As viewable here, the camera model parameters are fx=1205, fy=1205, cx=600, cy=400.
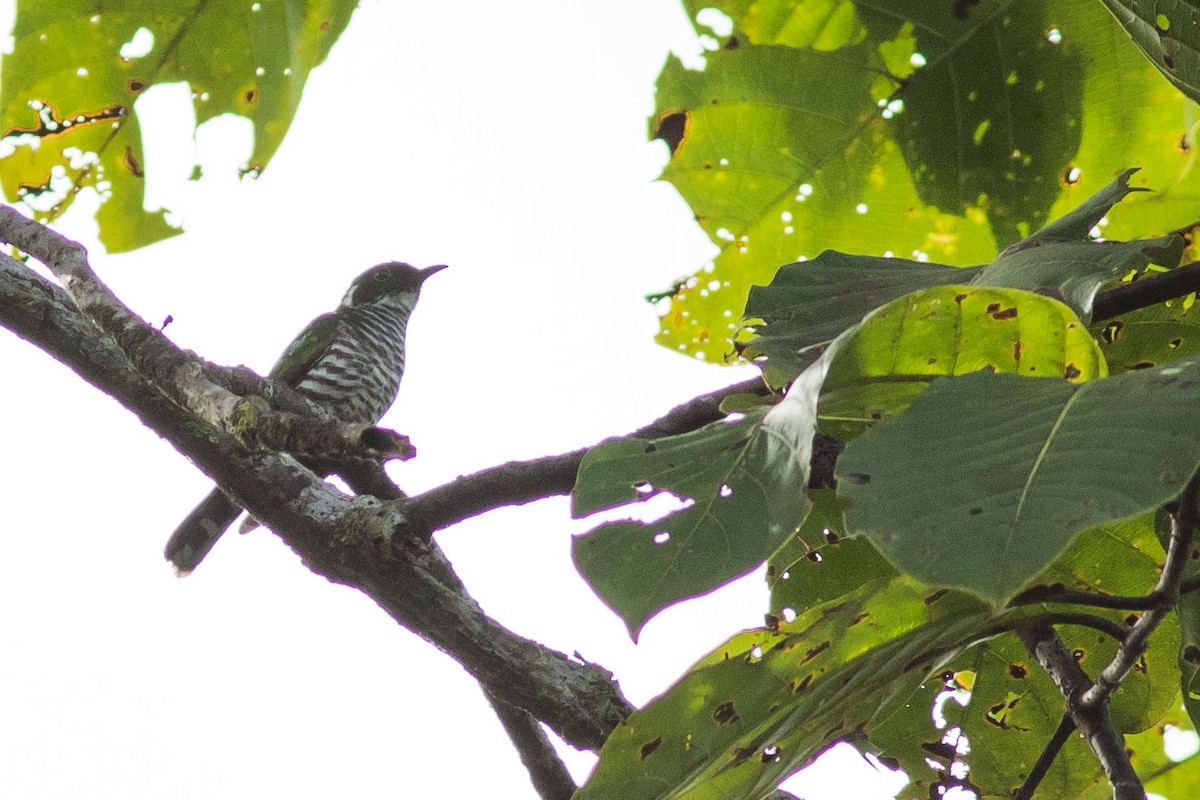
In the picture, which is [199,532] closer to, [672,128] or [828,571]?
[672,128]

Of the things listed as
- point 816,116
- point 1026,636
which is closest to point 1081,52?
point 816,116

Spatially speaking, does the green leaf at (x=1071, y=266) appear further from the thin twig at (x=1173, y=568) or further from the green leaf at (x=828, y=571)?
the green leaf at (x=828, y=571)

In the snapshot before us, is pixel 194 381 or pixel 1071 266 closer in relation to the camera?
pixel 1071 266

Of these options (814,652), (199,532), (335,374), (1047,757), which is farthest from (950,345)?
(335,374)

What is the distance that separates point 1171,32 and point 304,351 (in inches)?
230

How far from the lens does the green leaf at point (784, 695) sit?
1.28 meters

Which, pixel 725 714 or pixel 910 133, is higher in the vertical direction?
pixel 910 133

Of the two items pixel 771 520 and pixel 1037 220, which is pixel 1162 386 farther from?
pixel 1037 220

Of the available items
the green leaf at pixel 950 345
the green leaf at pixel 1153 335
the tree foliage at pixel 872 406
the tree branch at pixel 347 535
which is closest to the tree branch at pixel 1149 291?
the tree foliage at pixel 872 406

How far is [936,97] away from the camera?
206cm

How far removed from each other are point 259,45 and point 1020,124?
1.38 metres

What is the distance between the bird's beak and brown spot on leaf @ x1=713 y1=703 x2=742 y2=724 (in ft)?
22.4

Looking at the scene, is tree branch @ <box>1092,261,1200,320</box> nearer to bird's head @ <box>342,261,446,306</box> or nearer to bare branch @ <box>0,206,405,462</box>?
bare branch @ <box>0,206,405,462</box>

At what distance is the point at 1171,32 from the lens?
4.06ft
